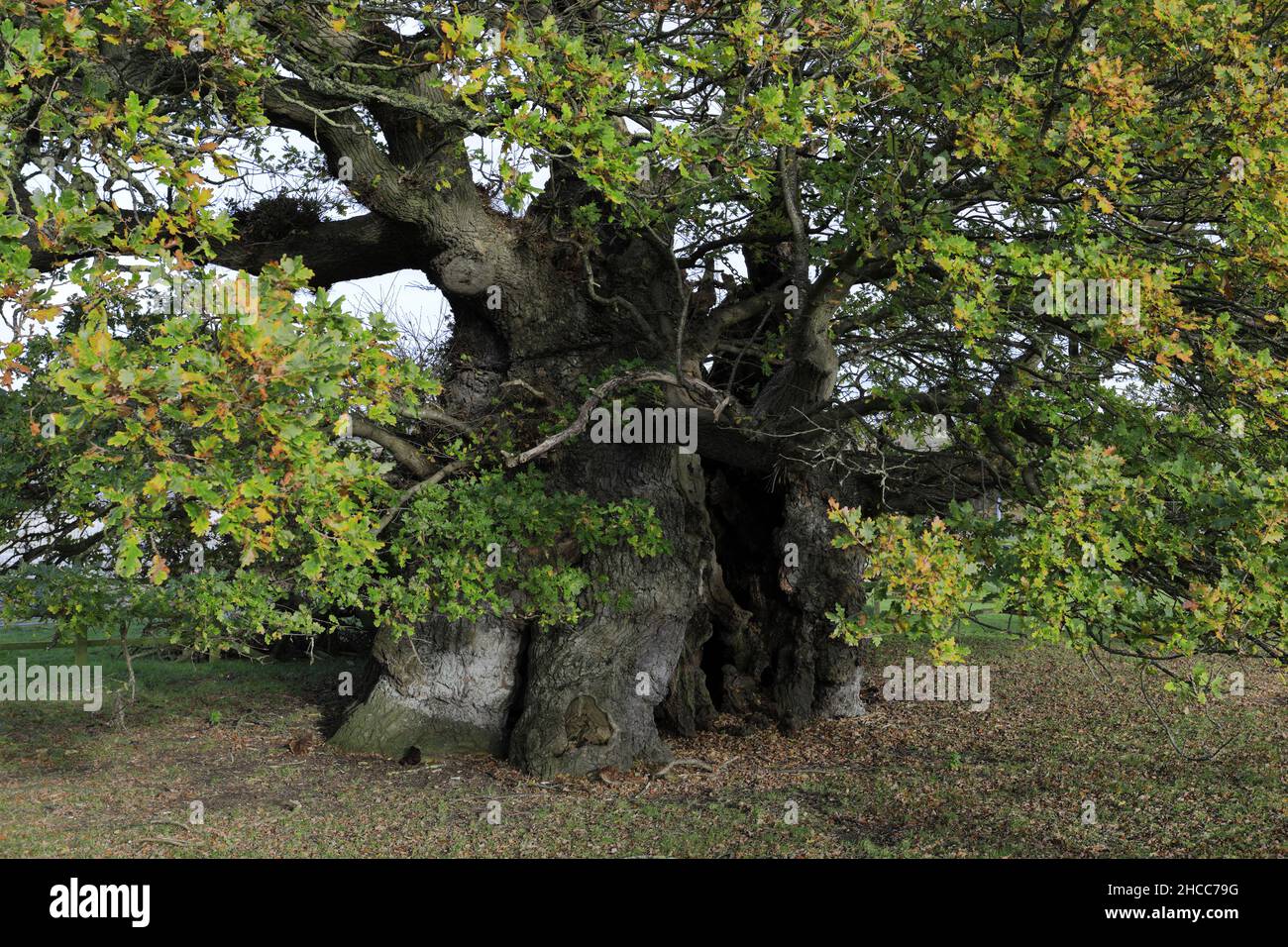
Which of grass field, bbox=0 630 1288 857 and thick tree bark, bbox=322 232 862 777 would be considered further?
thick tree bark, bbox=322 232 862 777

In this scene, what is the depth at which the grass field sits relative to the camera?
925cm

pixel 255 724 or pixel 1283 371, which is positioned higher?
pixel 1283 371

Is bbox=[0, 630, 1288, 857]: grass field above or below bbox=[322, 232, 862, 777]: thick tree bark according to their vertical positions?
below

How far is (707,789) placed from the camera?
11.2 metres

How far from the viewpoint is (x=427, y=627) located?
1264 centimetres

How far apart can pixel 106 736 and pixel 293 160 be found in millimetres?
7430

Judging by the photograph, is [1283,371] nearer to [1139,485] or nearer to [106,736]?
[1139,485]

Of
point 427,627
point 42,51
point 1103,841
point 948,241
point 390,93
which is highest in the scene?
point 390,93

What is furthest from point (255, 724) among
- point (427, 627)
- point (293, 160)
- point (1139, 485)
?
point (1139, 485)

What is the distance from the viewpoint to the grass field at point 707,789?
925 centimetres

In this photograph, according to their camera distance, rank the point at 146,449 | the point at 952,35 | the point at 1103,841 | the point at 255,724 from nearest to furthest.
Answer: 1. the point at 146,449
2. the point at 952,35
3. the point at 1103,841
4. the point at 255,724

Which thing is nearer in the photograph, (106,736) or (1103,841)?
(1103,841)

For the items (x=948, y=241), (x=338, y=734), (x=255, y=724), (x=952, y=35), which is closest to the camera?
(x=948, y=241)

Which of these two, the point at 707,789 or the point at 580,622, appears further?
the point at 580,622
